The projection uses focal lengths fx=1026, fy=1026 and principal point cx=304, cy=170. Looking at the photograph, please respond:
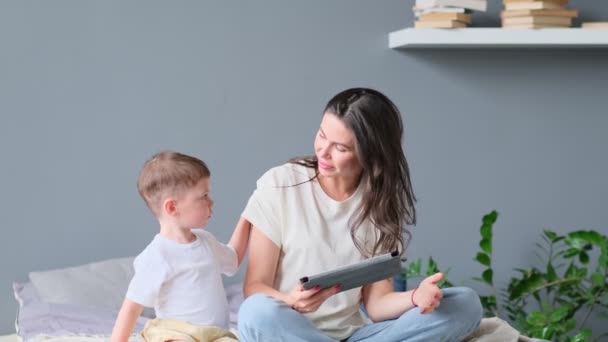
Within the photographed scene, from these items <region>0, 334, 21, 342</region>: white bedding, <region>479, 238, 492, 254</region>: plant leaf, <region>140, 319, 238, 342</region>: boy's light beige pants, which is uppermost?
<region>140, 319, 238, 342</region>: boy's light beige pants

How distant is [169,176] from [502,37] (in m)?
1.41

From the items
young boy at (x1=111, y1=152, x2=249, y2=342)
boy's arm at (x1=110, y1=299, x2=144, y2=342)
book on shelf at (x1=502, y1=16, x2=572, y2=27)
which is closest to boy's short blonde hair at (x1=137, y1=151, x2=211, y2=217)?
young boy at (x1=111, y1=152, x2=249, y2=342)

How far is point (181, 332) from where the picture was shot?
6.77 feet

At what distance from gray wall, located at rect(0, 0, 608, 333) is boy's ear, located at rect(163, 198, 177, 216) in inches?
39.4

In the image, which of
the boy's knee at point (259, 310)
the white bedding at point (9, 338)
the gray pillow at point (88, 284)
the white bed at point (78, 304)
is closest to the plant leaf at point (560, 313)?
the white bed at point (78, 304)

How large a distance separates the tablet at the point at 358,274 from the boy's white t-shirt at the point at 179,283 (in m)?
0.24

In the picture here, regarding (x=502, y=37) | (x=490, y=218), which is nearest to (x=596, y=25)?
(x=502, y=37)

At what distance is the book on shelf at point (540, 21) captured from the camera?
10.2ft

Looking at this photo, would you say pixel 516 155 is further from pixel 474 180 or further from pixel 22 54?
pixel 22 54

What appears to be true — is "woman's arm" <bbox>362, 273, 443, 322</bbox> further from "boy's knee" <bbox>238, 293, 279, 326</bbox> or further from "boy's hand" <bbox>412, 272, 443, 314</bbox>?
"boy's knee" <bbox>238, 293, 279, 326</bbox>

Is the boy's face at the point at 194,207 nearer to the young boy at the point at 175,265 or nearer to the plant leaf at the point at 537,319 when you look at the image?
the young boy at the point at 175,265

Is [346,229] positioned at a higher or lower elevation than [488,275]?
higher

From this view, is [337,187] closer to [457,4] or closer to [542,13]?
[457,4]

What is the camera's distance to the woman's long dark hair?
2184 mm
